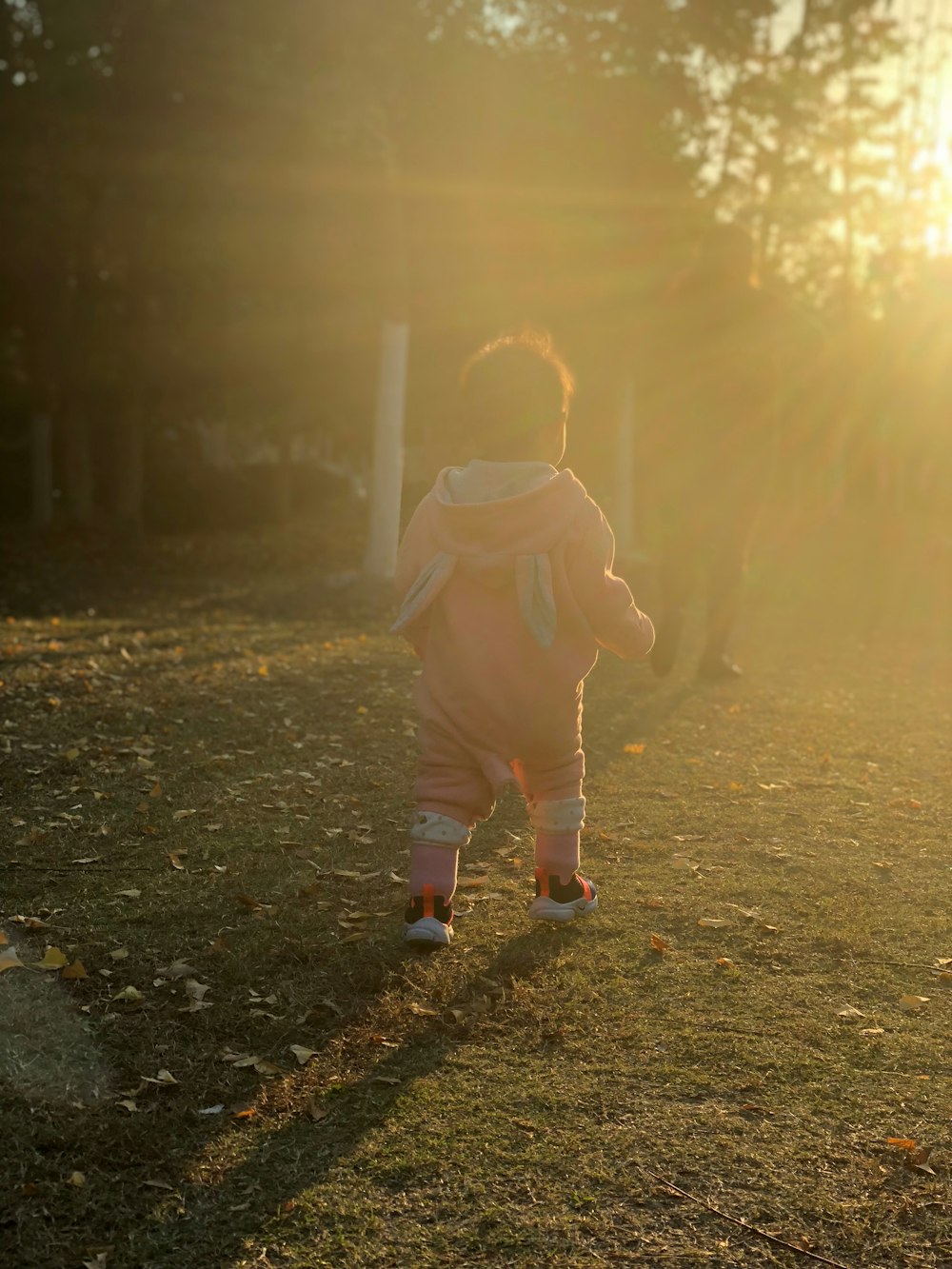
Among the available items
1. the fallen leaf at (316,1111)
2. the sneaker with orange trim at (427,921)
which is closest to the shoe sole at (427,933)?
the sneaker with orange trim at (427,921)

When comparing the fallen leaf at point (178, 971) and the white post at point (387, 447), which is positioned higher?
the white post at point (387, 447)

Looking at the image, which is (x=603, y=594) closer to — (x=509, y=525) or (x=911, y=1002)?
(x=509, y=525)

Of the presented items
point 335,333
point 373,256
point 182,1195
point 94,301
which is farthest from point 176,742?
point 94,301

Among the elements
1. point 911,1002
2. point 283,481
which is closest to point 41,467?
point 283,481

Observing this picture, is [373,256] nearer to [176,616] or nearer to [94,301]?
[176,616]

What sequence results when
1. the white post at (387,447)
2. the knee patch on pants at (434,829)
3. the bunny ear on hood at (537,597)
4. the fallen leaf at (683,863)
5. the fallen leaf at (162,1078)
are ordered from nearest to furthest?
the fallen leaf at (162,1078)
the bunny ear on hood at (537,597)
the knee patch on pants at (434,829)
the fallen leaf at (683,863)
the white post at (387,447)

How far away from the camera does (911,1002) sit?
A: 14.2 feet

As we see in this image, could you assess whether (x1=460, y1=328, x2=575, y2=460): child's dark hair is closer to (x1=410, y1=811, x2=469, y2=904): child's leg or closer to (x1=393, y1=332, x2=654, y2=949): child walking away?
(x1=393, y1=332, x2=654, y2=949): child walking away

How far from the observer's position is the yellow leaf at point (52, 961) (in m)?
4.37

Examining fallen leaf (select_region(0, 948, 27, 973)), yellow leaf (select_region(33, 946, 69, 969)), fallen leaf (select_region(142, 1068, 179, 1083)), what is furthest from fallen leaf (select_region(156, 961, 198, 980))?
fallen leaf (select_region(142, 1068, 179, 1083))

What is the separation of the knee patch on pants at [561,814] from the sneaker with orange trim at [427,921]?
41cm

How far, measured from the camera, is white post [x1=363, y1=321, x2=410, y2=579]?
16.8 meters

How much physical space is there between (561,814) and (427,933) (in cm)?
58

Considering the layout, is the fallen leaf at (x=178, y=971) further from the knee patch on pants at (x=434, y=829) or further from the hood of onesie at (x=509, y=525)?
the hood of onesie at (x=509, y=525)
